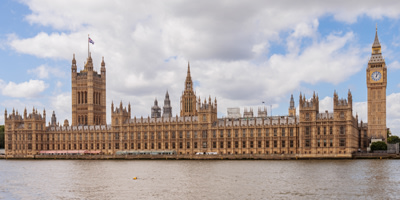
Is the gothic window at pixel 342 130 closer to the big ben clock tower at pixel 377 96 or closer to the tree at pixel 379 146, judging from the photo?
the tree at pixel 379 146

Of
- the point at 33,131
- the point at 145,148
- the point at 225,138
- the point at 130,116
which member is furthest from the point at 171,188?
the point at 33,131

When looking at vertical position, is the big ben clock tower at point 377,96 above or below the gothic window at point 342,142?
above

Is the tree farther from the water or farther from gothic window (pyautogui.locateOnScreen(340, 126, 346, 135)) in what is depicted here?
the water

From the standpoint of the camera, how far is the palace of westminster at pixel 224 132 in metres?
144

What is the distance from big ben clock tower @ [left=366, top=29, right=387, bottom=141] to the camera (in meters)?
165

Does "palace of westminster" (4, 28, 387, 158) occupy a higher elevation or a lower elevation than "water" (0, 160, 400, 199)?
higher

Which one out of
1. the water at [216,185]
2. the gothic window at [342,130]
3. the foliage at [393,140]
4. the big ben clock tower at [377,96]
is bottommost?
the water at [216,185]

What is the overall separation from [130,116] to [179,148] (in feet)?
83.0

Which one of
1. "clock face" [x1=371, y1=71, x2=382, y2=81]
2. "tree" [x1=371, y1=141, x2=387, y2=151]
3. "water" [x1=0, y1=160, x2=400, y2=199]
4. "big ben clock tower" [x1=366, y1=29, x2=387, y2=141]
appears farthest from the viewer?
"clock face" [x1=371, y1=71, x2=382, y2=81]

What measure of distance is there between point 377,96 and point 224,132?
52052 mm

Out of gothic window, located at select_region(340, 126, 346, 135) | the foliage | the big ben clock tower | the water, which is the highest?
the big ben clock tower

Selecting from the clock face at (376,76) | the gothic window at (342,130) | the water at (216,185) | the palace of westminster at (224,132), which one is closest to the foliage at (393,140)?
the palace of westminster at (224,132)

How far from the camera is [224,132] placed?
160 meters

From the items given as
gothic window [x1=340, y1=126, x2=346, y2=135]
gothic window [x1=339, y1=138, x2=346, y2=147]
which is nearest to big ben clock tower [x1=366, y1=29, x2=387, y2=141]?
gothic window [x1=340, y1=126, x2=346, y2=135]
